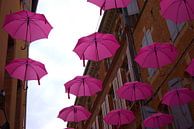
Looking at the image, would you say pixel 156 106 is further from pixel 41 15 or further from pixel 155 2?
pixel 41 15

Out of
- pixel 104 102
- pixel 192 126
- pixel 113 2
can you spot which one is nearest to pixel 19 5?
pixel 113 2

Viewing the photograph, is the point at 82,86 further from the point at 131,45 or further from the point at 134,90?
the point at 131,45

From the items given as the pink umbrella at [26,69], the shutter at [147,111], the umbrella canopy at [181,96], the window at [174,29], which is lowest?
the shutter at [147,111]

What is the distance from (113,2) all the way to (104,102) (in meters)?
13.6

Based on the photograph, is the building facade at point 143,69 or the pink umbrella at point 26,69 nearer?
the pink umbrella at point 26,69

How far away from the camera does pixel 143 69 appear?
1628 cm

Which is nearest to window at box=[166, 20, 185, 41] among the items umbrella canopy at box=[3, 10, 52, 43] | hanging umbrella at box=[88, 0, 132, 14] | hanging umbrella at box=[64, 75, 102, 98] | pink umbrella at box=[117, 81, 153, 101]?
pink umbrella at box=[117, 81, 153, 101]

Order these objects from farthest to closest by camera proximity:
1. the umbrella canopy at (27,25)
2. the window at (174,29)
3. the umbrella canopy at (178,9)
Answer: the window at (174,29)
the umbrella canopy at (178,9)
the umbrella canopy at (27,25)

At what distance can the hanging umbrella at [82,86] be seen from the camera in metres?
12.4

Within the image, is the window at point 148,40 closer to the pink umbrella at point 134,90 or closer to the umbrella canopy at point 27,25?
the pink umbrella at point 134,90

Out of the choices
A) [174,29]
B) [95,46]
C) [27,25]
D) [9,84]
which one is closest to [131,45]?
[174,29]

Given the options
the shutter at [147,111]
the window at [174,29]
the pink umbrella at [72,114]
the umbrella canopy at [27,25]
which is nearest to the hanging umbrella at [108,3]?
the umbrella canopy at [27,25]

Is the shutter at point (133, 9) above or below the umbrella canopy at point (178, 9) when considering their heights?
above

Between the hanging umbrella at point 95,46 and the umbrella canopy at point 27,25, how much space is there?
1.58 m
